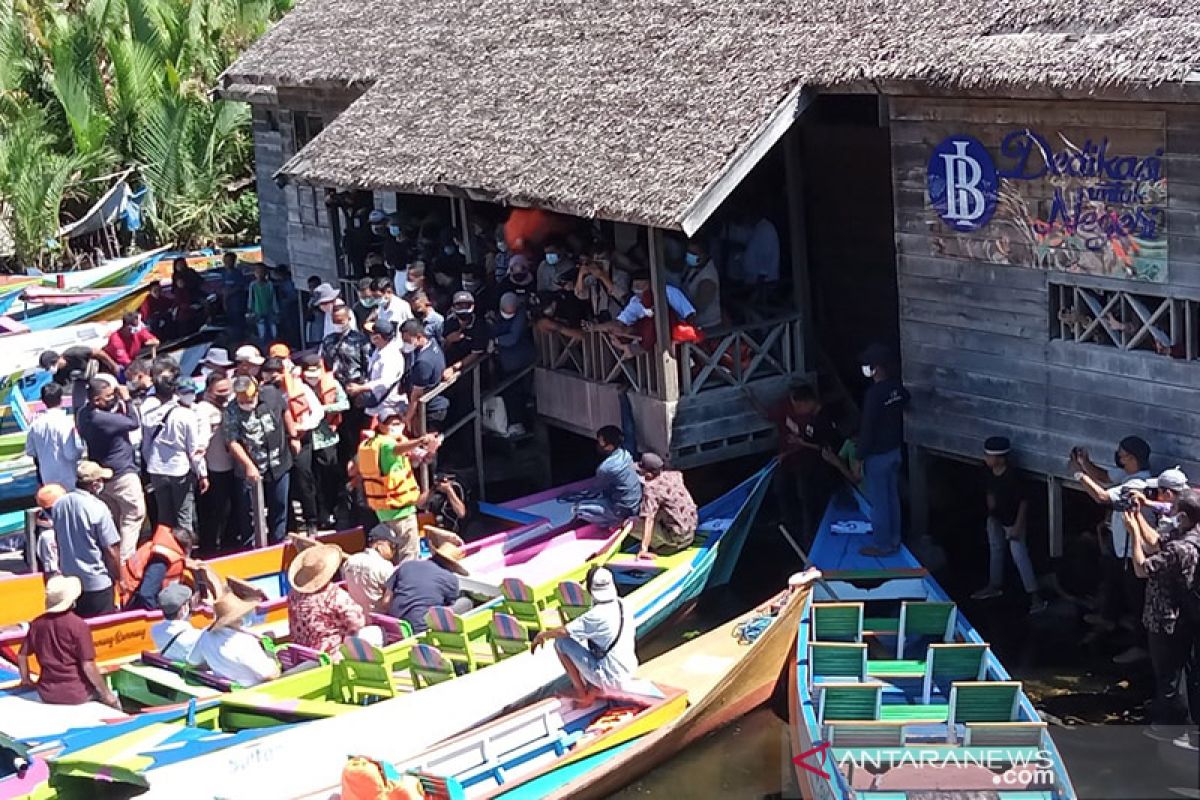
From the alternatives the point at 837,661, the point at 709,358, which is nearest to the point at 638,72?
the point at 709,358

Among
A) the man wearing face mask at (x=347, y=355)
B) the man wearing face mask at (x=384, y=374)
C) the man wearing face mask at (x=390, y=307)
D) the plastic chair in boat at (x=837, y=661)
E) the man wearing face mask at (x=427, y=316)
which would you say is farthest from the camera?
the man wearing face mask at (x=390, y=307)

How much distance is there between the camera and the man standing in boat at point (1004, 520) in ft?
48.0

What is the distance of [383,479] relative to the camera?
50.8 feet

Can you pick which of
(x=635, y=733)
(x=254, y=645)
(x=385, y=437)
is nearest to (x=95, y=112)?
(x=385, y=437)

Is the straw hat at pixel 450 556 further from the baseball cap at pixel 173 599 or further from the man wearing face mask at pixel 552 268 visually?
the man wearing face mask at pixel 552 268

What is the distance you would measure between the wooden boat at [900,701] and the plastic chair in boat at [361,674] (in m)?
2.92

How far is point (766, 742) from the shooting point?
44.3ft

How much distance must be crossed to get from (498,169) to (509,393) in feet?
7.92

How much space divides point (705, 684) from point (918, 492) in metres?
3.46

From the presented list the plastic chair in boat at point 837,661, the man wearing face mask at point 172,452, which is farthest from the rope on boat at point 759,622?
the man wearing face mask at point 172,452

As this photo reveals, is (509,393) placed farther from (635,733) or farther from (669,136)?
(635,733)

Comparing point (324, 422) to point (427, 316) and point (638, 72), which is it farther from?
point (638, 72)

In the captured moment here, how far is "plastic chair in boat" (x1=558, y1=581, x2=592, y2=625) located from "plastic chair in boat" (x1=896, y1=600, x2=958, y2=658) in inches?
94.5

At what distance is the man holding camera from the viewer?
13031 mm
